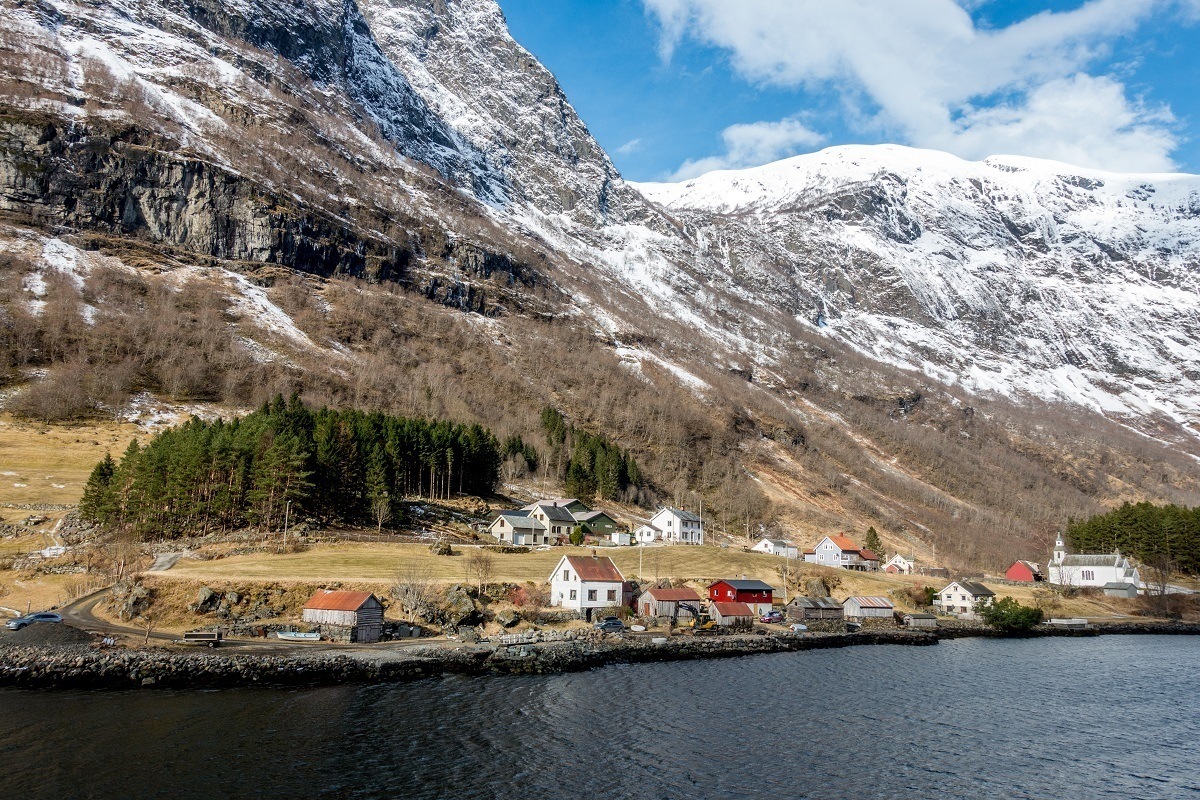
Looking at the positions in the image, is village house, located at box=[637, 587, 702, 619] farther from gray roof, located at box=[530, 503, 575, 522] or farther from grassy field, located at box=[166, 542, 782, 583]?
gray roof, located at box=[530, 503, 575, 522]

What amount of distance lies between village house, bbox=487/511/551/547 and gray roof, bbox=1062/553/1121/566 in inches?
3604

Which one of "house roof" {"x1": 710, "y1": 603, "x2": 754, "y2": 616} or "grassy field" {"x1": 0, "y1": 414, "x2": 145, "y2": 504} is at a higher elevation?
"grassy field" {"x1": 0, "y1": 414, "x2": 145, "y2": 504}

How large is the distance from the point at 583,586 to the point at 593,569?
259cm

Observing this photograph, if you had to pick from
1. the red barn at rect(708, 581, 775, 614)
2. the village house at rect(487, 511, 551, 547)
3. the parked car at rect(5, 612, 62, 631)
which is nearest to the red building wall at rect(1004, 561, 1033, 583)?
the red barn at rect(708, 581, 775, 614)

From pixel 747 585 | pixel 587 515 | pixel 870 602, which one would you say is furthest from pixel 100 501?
pixel 870 602

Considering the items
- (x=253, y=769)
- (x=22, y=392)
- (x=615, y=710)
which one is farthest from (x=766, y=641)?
Result: (x=22, y=392)

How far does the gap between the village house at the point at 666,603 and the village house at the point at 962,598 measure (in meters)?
45.8

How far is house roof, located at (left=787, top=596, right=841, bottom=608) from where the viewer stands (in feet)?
299

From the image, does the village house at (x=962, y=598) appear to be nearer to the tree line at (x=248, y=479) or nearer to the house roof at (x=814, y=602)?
the house roof at (x=814, y=602)

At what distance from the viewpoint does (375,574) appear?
239 feet

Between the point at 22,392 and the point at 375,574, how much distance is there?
9693cm

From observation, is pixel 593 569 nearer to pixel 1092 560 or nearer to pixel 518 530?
pixel 518 530

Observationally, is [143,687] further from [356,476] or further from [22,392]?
→ [22,392]

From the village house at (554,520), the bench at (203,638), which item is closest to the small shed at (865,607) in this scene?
the village house at (554,520)
